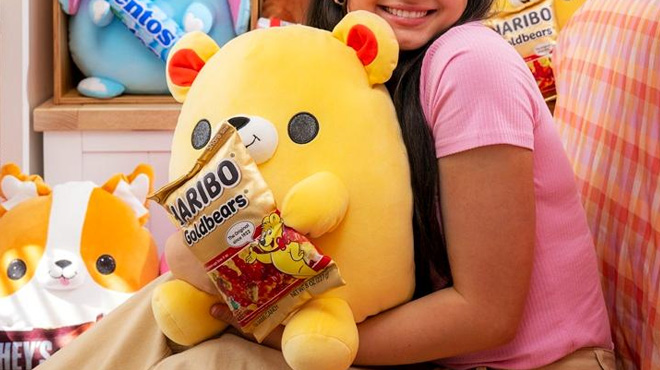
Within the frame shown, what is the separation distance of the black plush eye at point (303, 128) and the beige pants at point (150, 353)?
0.25 meters

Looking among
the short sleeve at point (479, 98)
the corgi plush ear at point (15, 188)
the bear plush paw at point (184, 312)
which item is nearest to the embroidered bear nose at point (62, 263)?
the corgi plush ear at point (15, 188)

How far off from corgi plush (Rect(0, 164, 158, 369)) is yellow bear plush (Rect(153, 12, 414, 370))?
69cm

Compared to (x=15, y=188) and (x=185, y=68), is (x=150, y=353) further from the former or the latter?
(x=15, y=188)

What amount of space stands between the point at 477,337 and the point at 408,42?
35cm

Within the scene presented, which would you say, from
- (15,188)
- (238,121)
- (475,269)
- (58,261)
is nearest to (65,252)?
(58,261)

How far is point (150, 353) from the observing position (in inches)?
43.6

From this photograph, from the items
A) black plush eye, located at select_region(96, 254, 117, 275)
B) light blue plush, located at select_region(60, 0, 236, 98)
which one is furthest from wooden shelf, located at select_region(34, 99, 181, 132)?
black plush eye, located at select_region(96, 254, 117, 275)

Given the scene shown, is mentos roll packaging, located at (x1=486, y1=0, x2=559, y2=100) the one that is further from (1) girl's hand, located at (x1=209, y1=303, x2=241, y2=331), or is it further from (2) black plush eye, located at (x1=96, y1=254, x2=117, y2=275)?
(1) girl's hand, located at (x1=209, y1=303, x2=241, y2=331)

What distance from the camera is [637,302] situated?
1.12m

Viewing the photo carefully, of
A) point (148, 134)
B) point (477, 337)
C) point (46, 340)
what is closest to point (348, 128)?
point (477, 337)

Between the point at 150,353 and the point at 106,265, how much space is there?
66cm

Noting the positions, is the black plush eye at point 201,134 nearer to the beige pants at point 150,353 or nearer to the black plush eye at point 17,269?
the beige pants at point 150,353

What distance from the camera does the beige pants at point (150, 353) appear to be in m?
1.03

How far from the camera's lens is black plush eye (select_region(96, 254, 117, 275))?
1.73 m
